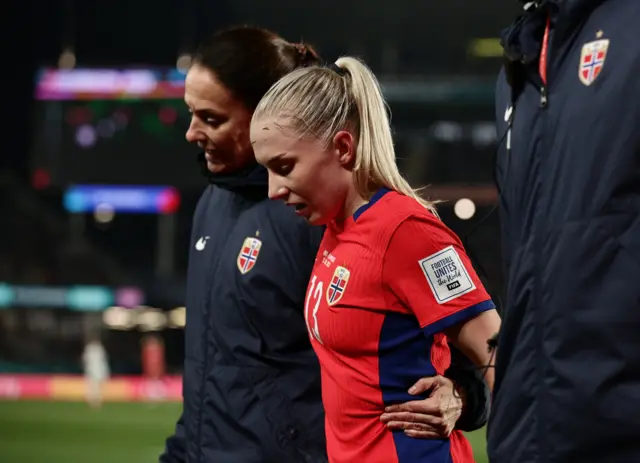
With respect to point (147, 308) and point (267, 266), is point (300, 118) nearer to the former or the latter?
point (267, 266)

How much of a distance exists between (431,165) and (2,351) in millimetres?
10765

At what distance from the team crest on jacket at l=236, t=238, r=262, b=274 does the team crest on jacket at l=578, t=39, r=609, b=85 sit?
0.98 meters

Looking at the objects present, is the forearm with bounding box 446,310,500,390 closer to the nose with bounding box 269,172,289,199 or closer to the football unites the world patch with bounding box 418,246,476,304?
the football unites the world patch with bounding box 418,246,476,304

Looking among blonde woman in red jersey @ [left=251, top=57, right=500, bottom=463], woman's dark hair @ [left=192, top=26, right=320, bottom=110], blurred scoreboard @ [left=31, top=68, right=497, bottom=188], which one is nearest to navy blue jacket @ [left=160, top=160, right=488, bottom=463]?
woman's dark hair @ [left=192, top=26, right=320, bottom=110]

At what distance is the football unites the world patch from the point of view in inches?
61.2

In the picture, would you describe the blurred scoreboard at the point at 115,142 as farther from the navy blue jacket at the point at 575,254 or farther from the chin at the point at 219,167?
the navy blue jacket at the point at 575,254

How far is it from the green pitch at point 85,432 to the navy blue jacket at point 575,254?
7678 mm

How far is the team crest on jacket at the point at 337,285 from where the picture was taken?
1614 mm

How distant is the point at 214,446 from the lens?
2051mm

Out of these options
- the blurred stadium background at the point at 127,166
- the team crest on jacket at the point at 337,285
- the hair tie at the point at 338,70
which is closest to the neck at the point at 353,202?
the team crest on jacket at the point at 337,285

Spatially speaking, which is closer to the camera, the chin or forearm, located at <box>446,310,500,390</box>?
forearm, located at <box>446,310,500,390</box>

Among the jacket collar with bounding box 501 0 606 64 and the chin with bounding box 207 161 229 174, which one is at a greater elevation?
the jacket collar with bounding box 501 0 606 64

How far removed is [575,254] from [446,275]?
39cm

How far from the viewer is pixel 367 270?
5.19ft
